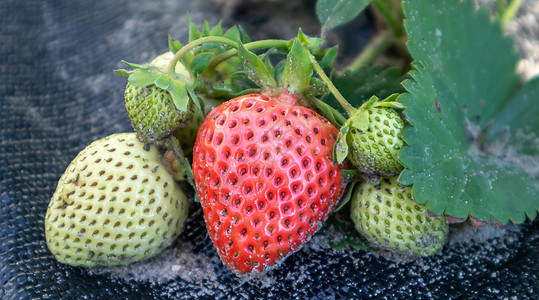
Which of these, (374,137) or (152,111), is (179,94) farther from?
(374,137)

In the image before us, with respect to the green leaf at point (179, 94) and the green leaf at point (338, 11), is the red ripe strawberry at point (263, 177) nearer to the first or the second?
the green leaf at point (179, 94)

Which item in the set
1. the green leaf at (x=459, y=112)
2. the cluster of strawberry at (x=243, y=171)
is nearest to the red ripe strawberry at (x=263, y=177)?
the cluster of strawberry at (x=243, y=171)

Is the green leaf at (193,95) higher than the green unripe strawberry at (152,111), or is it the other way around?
the green leaf at (193,95)

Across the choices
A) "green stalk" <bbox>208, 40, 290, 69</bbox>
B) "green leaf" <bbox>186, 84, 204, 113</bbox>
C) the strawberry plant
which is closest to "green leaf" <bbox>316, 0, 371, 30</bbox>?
the strawberry plant

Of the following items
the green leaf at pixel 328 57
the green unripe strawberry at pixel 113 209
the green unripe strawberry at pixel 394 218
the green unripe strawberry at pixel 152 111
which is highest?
the green leaf at pixel 328 57

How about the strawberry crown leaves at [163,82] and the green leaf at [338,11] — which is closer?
the strawberry crown leaves at [163,82]

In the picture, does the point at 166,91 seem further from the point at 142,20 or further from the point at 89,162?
the point at 142,20

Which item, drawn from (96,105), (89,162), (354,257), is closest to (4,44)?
(96,105)
